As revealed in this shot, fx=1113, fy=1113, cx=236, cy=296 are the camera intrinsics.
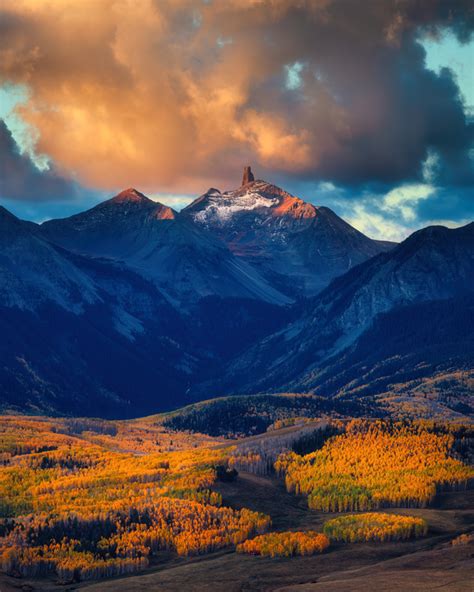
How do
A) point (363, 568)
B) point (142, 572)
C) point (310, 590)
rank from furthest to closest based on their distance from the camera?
point (142, 572), point (363, 568), point (310, 590)

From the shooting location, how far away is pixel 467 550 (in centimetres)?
17762

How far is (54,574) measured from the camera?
637 feet

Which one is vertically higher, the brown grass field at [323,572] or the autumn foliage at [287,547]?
the autumn foliage at [287,547]

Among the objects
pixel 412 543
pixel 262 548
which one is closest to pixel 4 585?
pixel 262 548

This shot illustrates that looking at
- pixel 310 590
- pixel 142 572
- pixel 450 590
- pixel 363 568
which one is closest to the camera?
pixel 450 590

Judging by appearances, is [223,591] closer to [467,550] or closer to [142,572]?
[142,572]

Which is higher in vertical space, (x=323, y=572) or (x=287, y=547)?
(x=287, y=547)

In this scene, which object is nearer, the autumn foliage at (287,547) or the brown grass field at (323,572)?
the brown grass field at (323,572)

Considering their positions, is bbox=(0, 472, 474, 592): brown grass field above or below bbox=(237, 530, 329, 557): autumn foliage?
below

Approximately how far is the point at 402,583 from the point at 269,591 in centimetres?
2123

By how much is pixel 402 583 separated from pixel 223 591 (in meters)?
28.5

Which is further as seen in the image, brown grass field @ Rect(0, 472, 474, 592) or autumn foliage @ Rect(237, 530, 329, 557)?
autumn foliage @ Rect(237, 530, 329, 557)

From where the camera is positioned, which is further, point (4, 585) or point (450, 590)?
point (4, 585)

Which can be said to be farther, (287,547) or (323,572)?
(287,547)
